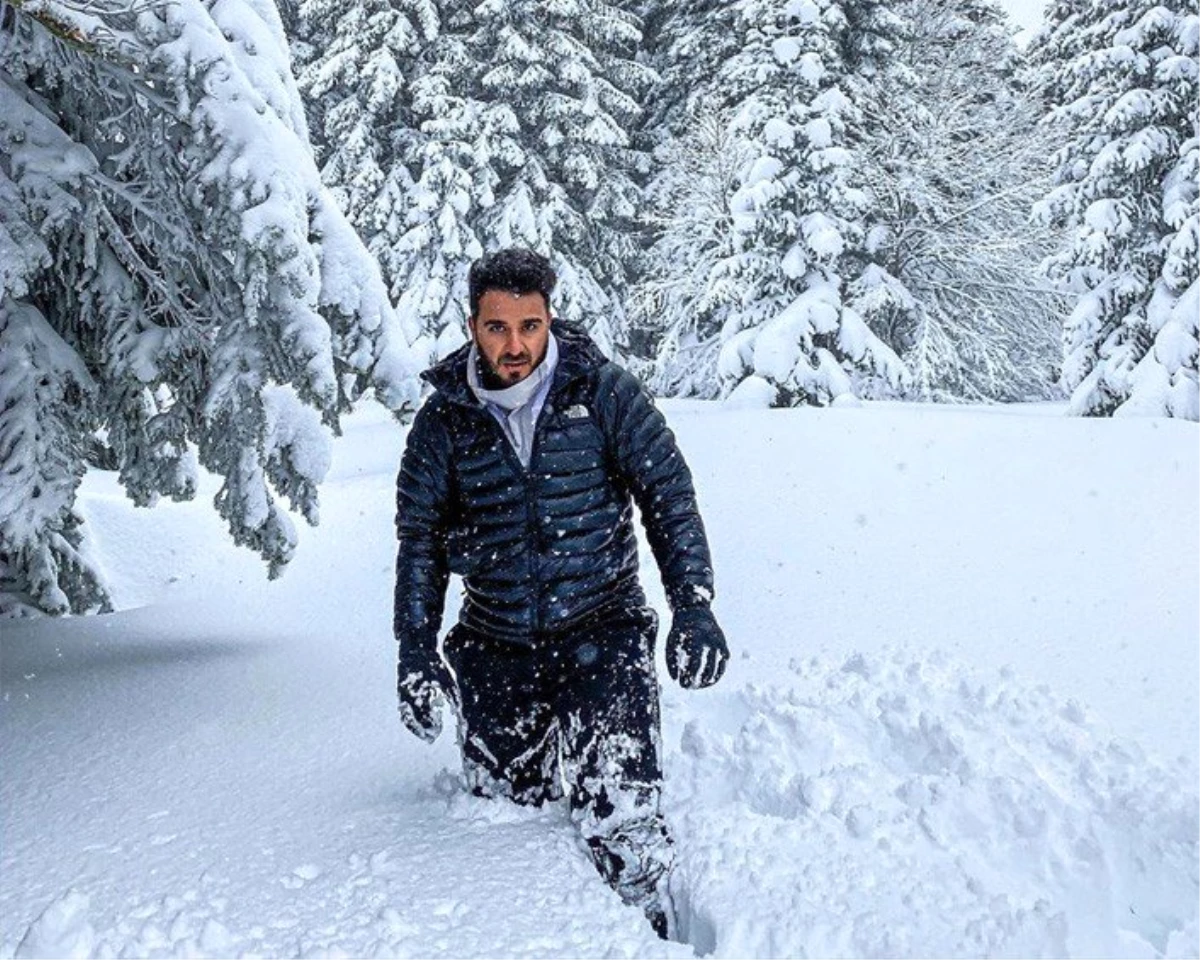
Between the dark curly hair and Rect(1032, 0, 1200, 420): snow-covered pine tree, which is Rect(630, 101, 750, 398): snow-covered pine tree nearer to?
Rect(1032, 0, 1200, 420): snow-covered pine tree

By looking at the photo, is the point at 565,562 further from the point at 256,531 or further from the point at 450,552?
the point at 256,531

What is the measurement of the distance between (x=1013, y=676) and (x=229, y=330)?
3776 millimetres

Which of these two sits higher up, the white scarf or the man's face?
the man's face

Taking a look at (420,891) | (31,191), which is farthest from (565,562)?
(31,191)

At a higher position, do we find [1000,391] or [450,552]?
[450,552]

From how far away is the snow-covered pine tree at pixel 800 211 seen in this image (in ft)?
52.0

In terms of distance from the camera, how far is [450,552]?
3326 millimetres

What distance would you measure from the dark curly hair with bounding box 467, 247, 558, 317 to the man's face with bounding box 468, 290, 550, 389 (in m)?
0.02

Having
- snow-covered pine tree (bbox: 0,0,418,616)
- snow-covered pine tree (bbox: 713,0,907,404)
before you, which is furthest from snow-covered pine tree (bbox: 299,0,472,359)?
snow-covered pine tree (bbox: 0,0,418,616)

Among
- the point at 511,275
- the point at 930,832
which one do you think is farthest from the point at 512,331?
the point at 930,832

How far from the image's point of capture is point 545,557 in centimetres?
316

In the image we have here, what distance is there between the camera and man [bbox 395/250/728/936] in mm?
3043

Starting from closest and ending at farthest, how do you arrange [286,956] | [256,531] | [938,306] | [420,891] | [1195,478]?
1. [286,956]
2. [420,891]
3. [256,531]
4. [1195,478]
5. [938,306]

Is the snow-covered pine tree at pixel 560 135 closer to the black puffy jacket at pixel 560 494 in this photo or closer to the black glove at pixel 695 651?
the black puffy jacket at pixel 560 494
